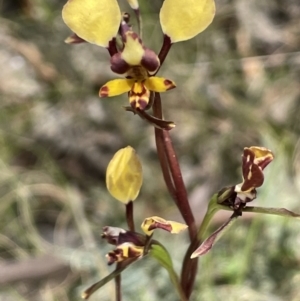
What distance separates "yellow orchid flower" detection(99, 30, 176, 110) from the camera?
29 centimetres

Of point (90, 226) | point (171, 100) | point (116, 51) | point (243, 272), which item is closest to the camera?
point (116, 51)

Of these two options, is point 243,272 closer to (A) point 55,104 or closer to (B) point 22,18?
(A) point 55,104

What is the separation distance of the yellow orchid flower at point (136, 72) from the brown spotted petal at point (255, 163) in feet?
0.18

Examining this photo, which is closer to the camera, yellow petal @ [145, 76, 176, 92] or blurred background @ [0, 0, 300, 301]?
yellow petal @ [145, 76, 176, 92]

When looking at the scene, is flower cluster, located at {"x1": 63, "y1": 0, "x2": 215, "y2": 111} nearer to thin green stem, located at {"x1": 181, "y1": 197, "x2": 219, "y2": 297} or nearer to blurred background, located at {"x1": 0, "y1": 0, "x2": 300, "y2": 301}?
thin green stem, located at {"x1": 181, "y1": 197, "x2": 219, "y2": 297}

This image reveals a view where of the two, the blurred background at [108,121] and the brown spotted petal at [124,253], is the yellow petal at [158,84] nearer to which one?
the brown spotted petal at [124,253]

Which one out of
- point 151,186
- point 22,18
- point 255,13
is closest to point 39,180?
point 151,186

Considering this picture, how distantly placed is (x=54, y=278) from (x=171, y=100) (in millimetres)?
359

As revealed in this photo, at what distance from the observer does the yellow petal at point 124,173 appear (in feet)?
1.12

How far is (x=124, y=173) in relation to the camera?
0.34 metres

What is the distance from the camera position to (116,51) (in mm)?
311

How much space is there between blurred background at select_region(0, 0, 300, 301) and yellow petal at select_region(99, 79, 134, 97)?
0.39m

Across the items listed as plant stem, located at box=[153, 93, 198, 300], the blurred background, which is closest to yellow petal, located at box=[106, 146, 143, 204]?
plant stem, located at box=[153, 93, 198, 300]

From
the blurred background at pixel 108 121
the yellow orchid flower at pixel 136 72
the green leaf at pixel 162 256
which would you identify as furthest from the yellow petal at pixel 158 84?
the blurred background at pixel 108 121
